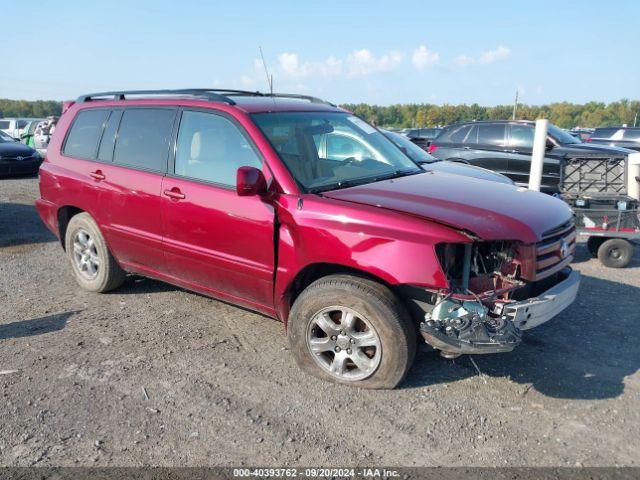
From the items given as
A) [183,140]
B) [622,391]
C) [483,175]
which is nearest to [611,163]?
[483,175]

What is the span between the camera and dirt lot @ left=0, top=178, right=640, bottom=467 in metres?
2.92

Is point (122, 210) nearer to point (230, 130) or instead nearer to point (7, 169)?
point (230, 130)

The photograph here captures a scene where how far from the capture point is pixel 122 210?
4.72 metres

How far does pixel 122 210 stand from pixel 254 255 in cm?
160

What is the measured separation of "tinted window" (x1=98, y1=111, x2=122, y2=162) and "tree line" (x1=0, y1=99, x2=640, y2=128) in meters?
60.9

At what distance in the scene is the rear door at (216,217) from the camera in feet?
12.4

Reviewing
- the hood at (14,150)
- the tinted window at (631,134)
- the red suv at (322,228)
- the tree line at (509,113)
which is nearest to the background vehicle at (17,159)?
the hood at (14,150)

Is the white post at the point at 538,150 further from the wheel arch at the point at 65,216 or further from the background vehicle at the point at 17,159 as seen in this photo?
the background vehicle at the point at 17,159

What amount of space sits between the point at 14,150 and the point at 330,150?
12704mm

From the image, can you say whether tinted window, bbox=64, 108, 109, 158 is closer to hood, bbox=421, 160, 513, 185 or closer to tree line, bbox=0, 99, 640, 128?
hood, bbox=421, 160, 513, 185

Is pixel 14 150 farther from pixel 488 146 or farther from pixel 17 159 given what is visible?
pixel 488 146

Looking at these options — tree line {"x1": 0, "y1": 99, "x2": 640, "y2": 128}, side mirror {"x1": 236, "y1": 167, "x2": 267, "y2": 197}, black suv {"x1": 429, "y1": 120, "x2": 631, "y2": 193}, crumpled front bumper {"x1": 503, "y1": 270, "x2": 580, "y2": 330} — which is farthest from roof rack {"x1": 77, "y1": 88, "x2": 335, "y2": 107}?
tree line {"x1": 0, "y1": 99, "x2": 640, "y2": 128}

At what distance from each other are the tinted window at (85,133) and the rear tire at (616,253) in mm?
5841

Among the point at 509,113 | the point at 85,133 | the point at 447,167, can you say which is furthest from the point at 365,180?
the point at 509,113
